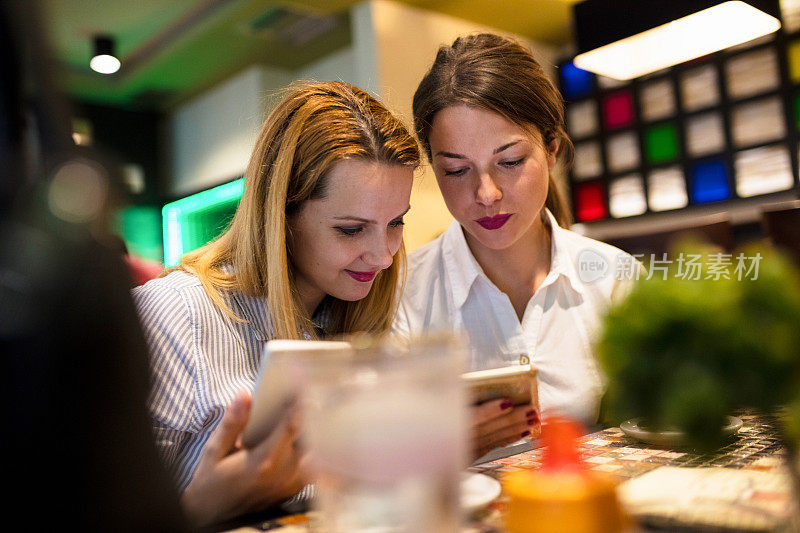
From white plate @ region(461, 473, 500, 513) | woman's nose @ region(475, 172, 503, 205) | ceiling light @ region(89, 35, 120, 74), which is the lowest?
white plate @ region(461, 473, 500, 513)

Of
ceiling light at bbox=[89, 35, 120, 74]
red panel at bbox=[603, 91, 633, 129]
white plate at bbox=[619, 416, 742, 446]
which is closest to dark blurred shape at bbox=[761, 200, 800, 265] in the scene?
white plate at bbox=[619, 416, 742, 446]

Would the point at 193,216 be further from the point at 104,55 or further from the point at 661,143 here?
the point at 661,143

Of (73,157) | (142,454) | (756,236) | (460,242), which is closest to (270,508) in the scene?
(142,454)

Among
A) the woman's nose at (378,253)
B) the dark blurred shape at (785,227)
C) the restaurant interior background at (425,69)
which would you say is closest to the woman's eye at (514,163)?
the woman's nose at (378,253)

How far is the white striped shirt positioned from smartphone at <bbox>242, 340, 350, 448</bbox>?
359 mm

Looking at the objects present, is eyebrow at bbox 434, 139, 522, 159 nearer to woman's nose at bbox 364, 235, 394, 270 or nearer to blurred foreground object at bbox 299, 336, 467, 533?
woman's nose at bbox 364, 235, 394, 270

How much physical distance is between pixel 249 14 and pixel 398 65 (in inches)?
38.7

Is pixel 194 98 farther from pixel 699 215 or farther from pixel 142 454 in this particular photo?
pixel 142 454

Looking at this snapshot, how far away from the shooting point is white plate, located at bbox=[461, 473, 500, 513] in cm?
61

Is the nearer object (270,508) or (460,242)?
(270,508)

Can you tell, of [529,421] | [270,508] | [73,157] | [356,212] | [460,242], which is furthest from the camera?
[460,242]

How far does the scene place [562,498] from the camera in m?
0.46

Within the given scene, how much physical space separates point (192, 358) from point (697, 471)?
80cm

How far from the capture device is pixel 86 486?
406 mm
